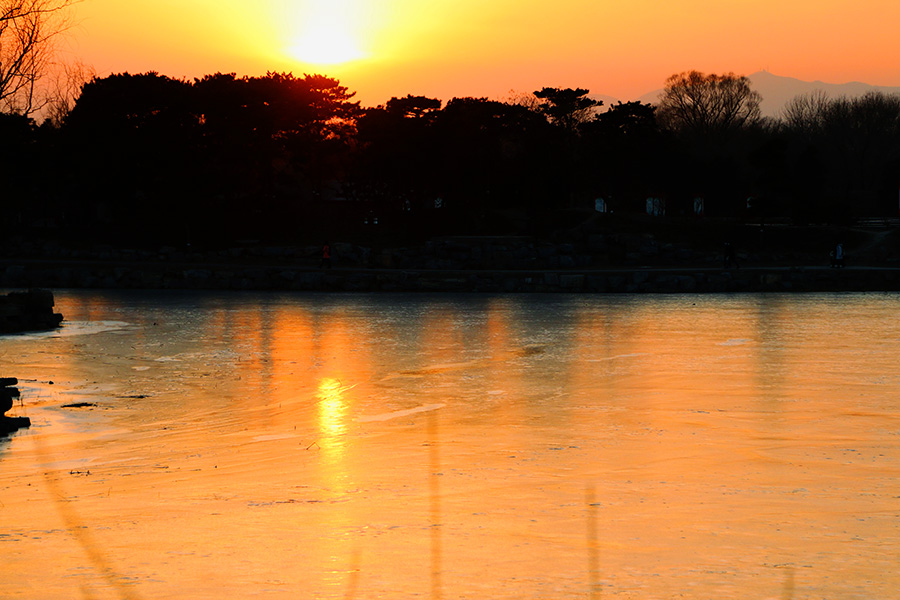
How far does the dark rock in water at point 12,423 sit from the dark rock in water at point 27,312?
45.9 feet

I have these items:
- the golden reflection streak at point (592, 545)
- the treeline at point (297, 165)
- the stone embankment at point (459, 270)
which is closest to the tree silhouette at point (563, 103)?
the treeline at point (297, 165)

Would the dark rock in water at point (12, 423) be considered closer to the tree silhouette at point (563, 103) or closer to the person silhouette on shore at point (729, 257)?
the person silhouette on shore at point (729, 257)

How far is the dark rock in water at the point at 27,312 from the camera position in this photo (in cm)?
2583

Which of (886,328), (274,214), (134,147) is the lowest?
(886,328)

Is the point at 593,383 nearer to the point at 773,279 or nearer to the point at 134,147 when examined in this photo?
the point at 773,279

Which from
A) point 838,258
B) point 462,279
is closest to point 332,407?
point 462,279

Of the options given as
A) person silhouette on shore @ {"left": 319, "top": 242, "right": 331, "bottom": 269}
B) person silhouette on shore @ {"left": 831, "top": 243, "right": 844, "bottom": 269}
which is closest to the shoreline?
person silhouette on shore @ {"left": 831, "top": 243, "right": 844, "bottom": 269}

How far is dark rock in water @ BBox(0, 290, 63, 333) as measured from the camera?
84.7 ft

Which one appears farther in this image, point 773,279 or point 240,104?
point 240,104

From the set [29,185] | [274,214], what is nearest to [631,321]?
[274,214]

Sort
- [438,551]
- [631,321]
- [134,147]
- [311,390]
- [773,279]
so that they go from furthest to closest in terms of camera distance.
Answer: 1. [134,147]
2. [773,279]
3. [631,321]
4. [311,390]
5. [438,551]

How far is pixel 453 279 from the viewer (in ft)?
141

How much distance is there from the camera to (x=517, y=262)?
161 feet

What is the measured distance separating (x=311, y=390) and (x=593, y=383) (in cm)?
470
